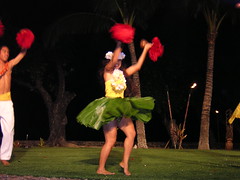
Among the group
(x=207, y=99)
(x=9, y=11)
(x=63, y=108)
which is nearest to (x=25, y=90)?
(x=63, y=108)

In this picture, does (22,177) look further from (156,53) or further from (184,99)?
(184,99)

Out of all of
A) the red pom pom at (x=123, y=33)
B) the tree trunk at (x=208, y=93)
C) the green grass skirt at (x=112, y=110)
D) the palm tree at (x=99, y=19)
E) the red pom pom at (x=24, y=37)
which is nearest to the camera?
the red pom pom at (x=123, y=33)

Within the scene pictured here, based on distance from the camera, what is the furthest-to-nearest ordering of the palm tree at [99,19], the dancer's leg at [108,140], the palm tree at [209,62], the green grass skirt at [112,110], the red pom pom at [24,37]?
the palm tree at [209,62] → the palm tree at [99,19] → the red pom pom at [24,37] → the dancer's leg at [108,140] → the green grass skirt at [112,110]

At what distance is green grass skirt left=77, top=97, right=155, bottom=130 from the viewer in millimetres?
6723

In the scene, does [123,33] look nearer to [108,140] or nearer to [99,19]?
[108,140]

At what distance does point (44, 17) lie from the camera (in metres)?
18.2

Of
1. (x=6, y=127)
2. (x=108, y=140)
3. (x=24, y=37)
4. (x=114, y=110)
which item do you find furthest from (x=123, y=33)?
(x=6, y=127)

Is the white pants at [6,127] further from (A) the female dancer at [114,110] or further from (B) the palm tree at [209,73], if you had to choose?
(B) the palm tree at [209,73]

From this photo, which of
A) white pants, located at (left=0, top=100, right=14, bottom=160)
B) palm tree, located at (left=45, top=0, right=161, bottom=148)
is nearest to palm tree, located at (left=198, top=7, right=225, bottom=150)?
palm tree, located at (left=45, top=0, right=161, bottom=148)

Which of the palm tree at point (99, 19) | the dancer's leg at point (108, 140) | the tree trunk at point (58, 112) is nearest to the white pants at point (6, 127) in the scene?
the dancer's leg at point (108, 140)

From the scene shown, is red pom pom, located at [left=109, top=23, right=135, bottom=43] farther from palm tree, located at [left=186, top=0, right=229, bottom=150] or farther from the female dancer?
palm tree, located at [left=186, top=0, right=229, bottom=150]

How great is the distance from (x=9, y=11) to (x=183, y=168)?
36.9 ft

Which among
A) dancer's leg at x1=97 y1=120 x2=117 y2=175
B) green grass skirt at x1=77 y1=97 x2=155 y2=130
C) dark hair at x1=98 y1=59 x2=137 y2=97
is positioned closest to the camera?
green grass skirt at x1=77 y1=97 x2=155 y2=130

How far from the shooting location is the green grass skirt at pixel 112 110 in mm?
6723
